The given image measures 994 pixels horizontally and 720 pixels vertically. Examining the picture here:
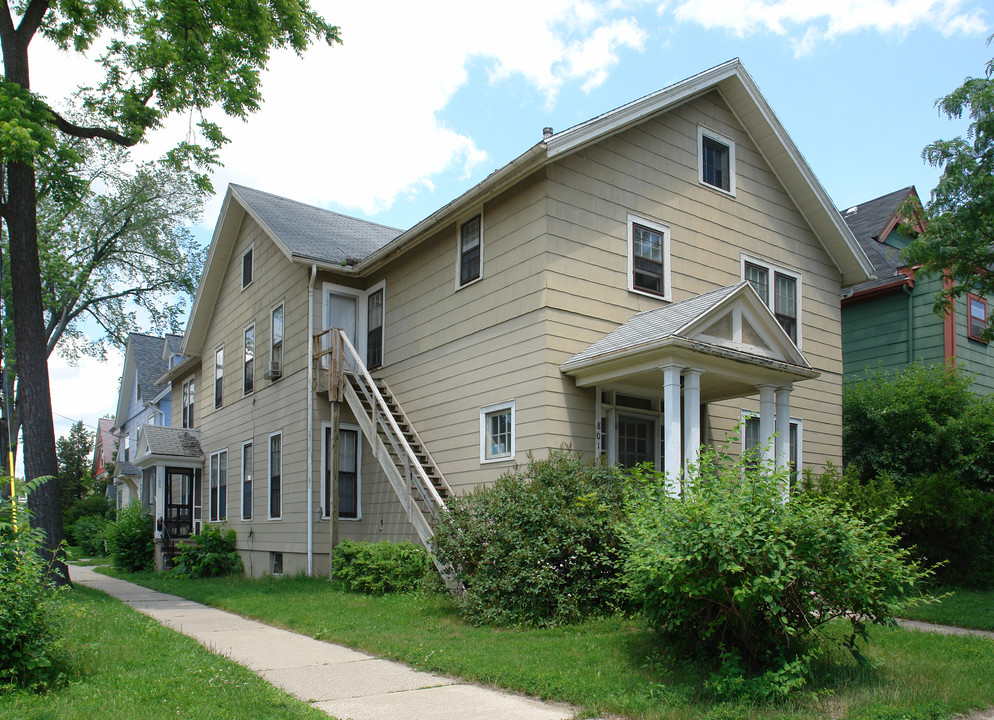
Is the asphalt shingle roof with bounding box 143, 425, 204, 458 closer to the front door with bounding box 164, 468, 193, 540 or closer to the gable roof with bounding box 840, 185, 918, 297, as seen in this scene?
the front door with bounding box 164, 468, 193, 540

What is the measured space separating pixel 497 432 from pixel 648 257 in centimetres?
398

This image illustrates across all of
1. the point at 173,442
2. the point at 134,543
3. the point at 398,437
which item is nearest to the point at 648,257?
the point at 398,437

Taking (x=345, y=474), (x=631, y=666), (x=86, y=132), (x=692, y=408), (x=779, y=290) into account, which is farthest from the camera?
(x=345, y=474)

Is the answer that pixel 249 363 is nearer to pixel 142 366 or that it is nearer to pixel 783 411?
pixel 783 411

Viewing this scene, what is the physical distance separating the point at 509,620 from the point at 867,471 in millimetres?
11594

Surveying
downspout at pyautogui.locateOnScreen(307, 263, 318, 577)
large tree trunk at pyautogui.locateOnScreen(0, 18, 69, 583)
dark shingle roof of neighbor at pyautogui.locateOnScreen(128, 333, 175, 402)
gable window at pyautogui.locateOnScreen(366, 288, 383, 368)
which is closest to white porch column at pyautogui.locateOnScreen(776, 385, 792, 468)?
gable window at pyautogui.locateOnScreen(366, 288, 383, 368)

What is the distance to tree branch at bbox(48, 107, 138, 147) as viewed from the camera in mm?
15648

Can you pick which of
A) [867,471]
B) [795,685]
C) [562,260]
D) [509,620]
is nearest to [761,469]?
[795,685]

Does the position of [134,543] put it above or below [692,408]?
below

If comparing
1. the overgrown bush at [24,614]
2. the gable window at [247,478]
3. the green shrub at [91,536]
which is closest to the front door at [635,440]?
the overgrown bush at [24,614]

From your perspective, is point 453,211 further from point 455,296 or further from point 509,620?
point 509,620

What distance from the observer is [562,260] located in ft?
41.7

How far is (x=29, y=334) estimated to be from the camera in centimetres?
1473

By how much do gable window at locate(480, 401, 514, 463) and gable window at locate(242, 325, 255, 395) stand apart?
9575 millimetres
